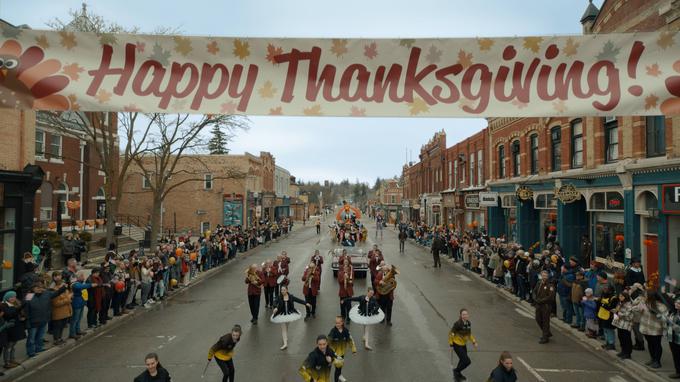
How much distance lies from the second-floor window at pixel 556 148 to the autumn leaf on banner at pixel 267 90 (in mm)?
20716

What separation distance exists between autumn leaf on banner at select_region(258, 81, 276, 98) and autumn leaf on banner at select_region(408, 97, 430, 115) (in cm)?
159

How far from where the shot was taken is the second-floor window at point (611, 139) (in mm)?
17531

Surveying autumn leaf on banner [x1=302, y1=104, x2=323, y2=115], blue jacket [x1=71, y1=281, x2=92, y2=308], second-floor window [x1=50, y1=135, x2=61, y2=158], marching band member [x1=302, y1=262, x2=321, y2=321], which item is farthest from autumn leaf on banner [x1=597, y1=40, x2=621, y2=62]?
second-floor window [x1=50, y1=135, x2=61, y2=158]

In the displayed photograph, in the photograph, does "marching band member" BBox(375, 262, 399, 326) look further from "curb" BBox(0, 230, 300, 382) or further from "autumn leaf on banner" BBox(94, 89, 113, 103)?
"autumn leaf on banner" BBox(94, 89, 113, 103)

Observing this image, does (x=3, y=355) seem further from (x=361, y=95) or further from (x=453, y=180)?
(x=453, y=180)

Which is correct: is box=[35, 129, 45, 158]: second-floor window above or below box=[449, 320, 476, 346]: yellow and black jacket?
above

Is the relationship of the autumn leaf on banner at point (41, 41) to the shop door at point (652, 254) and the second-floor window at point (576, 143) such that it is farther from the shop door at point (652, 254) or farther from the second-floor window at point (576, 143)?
the second-floor window at point (576, 143)

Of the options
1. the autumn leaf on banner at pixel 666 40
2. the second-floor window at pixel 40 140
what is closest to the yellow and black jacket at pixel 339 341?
the autumn leaf on banner at pixel 666 40

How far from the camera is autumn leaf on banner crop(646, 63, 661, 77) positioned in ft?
15.9

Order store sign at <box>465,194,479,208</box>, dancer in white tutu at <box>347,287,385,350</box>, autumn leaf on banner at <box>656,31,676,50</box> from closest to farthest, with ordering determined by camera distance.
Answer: autumn leaf on banner at <box>656,31,676,50</box> < dancer in white tutu at <box>347,287,385,350</box> < store sign at <box>465,194,479,208</box>

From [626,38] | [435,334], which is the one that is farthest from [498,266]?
[626,38]

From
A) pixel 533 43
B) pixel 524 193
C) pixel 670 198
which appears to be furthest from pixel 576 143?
pixel 533 43

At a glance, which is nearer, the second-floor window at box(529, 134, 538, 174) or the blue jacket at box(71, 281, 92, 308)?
the blue jacket at box(71, 281, 92, 308)

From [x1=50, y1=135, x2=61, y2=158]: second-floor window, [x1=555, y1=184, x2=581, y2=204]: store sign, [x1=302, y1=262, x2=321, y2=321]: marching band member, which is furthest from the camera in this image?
[x1=50, y1=135, x2=61, y2=158]: second-floor window
